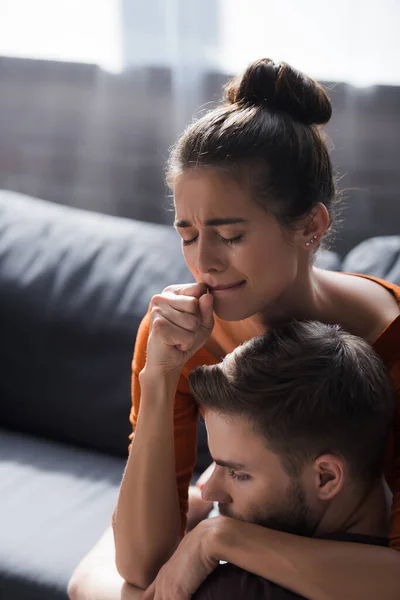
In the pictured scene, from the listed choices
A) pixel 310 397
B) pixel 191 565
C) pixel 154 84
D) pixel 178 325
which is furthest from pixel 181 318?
pixel 154 84

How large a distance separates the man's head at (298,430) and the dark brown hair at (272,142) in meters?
0.21

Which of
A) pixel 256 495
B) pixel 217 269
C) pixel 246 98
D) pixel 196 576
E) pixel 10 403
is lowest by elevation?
pixel 10 403

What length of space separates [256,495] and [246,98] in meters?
0.60

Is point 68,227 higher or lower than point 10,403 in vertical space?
higher

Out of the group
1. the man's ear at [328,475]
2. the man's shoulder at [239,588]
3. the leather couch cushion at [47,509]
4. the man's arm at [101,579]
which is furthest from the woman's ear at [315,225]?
the leather couch cushion at [47,509]

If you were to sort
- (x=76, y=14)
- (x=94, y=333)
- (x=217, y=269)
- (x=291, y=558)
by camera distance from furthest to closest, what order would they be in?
(x=76, y=14)
(x=94, y=333)
(x=217, y=269)
(x=291, y=558)

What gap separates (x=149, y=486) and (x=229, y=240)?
0.42 meters

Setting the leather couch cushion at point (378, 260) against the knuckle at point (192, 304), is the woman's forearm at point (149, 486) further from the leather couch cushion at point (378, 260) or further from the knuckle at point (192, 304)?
the leather couch cushion at point (378, 260)

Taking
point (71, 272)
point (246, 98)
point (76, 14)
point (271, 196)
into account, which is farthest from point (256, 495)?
point (76, 14)

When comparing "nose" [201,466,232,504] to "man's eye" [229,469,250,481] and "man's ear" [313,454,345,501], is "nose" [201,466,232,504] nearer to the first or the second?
"man's eye" [229,469,250,481]

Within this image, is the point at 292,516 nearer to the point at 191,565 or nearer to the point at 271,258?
the point at 191,565

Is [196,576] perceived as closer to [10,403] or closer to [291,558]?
[291,558]

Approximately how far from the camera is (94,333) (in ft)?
6.61

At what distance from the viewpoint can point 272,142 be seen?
48.8 inches
